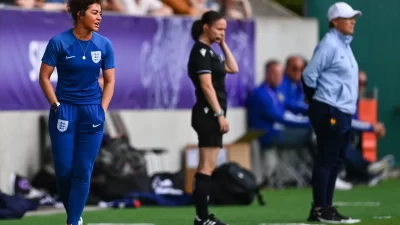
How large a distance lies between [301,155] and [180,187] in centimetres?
307

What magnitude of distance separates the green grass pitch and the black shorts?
4.04ft

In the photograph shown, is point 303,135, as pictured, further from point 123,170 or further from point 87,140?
point 87,140

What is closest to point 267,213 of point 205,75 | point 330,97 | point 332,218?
point 332,218

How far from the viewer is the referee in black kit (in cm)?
1066

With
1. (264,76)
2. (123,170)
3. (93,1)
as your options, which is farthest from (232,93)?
(93,1)

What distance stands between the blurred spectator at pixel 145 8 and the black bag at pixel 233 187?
335cm

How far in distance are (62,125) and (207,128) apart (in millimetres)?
1794

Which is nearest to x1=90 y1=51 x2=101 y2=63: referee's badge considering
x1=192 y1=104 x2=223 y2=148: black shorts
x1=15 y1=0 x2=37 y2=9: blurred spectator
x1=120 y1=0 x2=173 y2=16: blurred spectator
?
x1=192 y1=104 x2=223 y2=148: black shorts

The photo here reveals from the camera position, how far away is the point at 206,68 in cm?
1071

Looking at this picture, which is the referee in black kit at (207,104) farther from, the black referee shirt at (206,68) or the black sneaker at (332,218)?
the black sneaker at (332,218)

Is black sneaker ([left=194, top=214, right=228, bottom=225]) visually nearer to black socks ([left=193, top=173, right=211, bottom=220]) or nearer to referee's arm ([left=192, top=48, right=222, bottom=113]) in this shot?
black socks ([left=193, top=173, right=211, bottom=220])

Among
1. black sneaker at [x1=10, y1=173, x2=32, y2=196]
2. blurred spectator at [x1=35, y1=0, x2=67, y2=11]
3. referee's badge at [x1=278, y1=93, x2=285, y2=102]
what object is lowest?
black sneaker at [x1=10, y1=173, x2=32, y2=196]

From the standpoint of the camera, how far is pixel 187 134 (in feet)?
56.6

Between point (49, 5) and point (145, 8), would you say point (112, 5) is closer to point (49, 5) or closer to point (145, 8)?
point (145, 8)
